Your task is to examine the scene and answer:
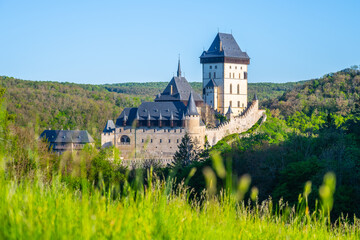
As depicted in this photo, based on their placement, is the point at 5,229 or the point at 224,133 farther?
the point at 224,133

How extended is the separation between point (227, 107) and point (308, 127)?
9627mm

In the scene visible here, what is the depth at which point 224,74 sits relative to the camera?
58844mm

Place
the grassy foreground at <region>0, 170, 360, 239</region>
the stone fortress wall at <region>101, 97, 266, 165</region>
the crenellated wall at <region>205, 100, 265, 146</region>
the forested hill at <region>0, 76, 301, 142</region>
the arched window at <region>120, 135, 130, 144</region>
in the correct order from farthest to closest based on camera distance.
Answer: the forested hill at <region>0, 76, 301, 142</region> → the crenellated wall at <region>205, 100, 265, 146</region> → the arched window at <region>120, 135, 130, 144</region> → the stone fortress wall at <region>101, 97, 266, 165</region> → the grassy foreground at <region>0, 170, 360, 239</region>

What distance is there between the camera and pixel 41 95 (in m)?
85.4

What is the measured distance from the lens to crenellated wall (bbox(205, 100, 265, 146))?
155ft

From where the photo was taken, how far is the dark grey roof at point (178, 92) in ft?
170

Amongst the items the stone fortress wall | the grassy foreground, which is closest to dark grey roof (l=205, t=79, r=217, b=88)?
the stone fortress wall

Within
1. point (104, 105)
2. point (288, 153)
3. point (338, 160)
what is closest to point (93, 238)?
point (338, 160)

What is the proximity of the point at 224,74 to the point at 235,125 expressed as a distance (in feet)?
35.2

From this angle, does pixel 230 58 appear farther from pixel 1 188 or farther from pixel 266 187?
pixel 1 188

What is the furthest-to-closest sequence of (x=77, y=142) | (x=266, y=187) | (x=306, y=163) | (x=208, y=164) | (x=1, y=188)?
(x=77, y=142) < (x=208, y=164) < (x=266, y=187) < (x=306, y=163) < (x=1, y=188)

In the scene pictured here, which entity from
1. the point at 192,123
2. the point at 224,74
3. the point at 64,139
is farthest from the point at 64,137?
the point at 224,74

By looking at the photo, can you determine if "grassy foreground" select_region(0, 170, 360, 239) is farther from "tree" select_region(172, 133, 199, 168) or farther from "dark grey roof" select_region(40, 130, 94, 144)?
"dark grey roof" select_region(40, 130, 94, 144)

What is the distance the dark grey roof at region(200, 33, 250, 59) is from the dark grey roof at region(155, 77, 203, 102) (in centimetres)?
791
